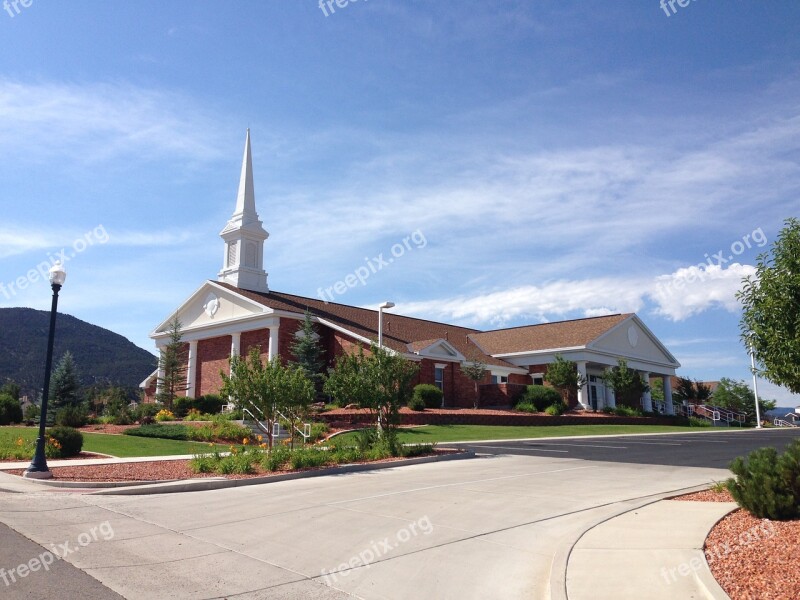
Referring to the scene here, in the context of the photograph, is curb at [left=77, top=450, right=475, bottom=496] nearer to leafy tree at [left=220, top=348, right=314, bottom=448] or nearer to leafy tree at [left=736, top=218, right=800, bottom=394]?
leafy tree at [left=220, top=348, right=314, bottom=448]

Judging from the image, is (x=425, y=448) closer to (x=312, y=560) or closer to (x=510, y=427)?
(x=312, y=560)

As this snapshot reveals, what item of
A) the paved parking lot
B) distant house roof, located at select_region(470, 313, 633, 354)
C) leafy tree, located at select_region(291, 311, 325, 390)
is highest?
distant house roof, located at select_region(470, 313, 633, 354)

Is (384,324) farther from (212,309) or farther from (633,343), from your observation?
(633,343)

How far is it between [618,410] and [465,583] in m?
37.1

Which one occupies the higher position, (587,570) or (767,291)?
(767,291)

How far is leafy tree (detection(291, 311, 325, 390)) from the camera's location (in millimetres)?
34062

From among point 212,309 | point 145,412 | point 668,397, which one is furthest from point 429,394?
point 668,397

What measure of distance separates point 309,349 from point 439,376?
7.80 metres

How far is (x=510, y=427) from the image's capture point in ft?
103

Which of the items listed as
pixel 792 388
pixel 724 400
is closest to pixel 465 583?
pixel 792 388

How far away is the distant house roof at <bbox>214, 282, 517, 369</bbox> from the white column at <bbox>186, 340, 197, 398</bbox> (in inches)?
188

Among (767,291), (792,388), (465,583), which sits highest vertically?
(767,291)

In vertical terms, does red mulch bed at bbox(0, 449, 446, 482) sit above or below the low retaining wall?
below

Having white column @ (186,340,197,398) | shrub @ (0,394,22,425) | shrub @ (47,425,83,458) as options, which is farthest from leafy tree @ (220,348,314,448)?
white column @ (186,340,197,398)
